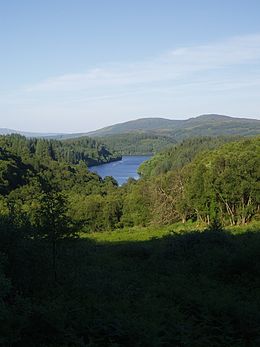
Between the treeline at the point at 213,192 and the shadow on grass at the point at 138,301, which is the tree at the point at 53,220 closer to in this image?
the shadow on grass at the point at 138,301

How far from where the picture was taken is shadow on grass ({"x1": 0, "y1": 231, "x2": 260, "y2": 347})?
35.6 feet

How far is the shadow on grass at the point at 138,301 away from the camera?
1086cm

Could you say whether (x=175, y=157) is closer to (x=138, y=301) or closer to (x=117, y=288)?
(x=117, y=288)

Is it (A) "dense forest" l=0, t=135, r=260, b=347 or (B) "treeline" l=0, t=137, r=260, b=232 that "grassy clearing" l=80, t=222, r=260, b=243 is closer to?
(B) "treeline" l=0, t=137, r=260, b=232

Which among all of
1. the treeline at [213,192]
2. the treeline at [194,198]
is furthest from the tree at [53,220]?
the treeline at [213,192]

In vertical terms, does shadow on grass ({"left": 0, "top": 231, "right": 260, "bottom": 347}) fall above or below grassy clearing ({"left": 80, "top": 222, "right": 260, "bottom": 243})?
above

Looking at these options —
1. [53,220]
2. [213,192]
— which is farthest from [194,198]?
[53,220]

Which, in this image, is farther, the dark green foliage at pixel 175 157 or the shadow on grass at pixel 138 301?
the dark green foliage at pixel 175 157

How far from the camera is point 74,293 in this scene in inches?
553

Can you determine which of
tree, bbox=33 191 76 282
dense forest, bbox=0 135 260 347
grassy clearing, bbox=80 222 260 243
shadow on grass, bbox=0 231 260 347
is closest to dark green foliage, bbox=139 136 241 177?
grassy clearing, bbox=80 222 260 243

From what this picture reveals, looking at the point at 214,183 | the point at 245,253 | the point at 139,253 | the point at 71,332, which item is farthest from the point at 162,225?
the point at 71,332

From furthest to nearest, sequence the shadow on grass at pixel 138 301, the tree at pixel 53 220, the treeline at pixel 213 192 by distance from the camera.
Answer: the treeline at pixel 213 192 → the tree at pixel 53 220 → the shadow on grass at pixel 138 301

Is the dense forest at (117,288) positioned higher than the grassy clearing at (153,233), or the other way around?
the dense forest at (117,288)

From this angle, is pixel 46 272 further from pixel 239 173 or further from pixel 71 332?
pixel 239 173
